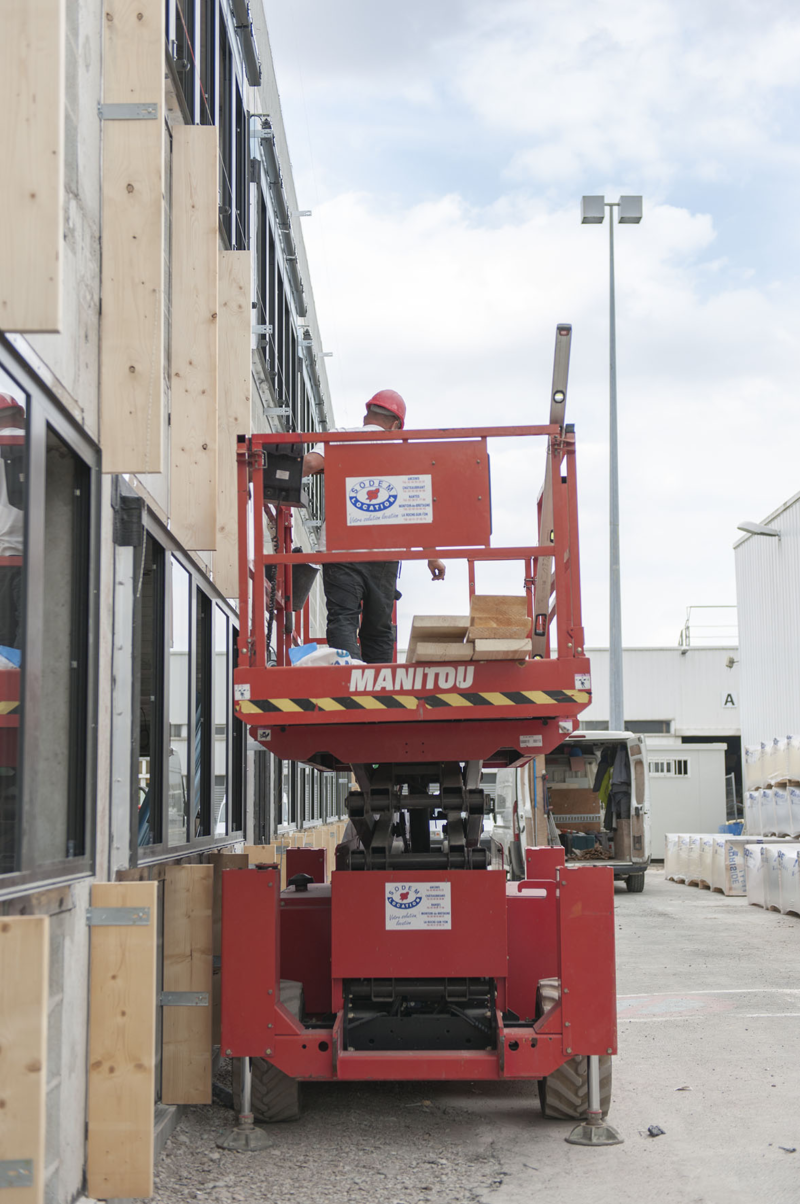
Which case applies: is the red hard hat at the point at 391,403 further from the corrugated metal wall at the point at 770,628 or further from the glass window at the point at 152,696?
the corrugated metal wall at the point at 770,628

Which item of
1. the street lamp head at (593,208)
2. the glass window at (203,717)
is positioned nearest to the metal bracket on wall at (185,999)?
the glass window at (203,717)

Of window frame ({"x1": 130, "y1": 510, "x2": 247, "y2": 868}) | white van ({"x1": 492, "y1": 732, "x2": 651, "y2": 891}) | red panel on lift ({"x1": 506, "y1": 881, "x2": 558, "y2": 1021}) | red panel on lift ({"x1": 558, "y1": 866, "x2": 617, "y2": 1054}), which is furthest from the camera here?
white van ({"x1": 492, "y1": 732, "x2": 651, "y2": 891})

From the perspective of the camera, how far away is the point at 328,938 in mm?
7090

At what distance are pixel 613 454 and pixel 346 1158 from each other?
20257 mm

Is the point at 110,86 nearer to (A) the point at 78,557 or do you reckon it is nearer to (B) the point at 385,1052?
(A) the point at 78,557

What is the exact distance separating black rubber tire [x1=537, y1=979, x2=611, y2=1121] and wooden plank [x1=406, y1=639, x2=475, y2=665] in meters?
1.88

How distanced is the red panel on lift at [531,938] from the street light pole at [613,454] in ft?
54.2

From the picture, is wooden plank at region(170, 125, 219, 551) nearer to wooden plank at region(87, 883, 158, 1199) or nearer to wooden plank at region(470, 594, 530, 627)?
wooden plank at region(470, 594, 530, 627)

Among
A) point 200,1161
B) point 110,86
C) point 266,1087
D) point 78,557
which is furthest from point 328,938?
point 110,86

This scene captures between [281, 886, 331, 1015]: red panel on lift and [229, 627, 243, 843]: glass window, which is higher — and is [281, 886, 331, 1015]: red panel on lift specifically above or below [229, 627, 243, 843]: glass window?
below

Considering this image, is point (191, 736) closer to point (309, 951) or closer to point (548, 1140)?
point (309, 951)

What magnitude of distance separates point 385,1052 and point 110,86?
4.76m

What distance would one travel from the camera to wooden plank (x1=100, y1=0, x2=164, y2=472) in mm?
5441

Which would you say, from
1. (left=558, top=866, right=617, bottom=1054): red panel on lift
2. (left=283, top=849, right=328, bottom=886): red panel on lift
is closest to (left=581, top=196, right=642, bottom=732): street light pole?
(left=283, top=849, right=328, bottom=886): red panel on lift
